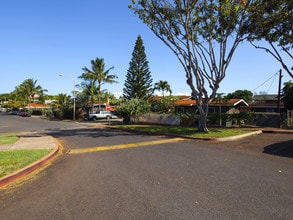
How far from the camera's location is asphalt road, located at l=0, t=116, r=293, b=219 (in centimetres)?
446

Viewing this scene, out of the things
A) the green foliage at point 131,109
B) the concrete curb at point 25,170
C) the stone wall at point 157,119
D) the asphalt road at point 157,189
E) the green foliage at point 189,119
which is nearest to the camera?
the asphalt road at point 157,189

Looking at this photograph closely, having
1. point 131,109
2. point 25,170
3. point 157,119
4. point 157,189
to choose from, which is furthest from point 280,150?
point 131,109

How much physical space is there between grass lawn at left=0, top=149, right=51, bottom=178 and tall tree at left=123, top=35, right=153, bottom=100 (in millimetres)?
40628

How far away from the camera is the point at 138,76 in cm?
5031

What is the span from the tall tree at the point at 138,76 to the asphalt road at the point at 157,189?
135 feet

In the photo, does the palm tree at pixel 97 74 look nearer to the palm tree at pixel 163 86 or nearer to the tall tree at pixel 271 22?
the palm tree at pixel 163 86

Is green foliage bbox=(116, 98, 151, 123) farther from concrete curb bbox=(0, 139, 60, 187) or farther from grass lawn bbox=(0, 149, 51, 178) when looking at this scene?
concrete curb bbox=(0, 139, 60, 187)

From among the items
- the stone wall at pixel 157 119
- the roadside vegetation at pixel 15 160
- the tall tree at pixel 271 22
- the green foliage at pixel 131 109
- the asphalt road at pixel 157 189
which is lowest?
the asphalt road at pixel 157 189

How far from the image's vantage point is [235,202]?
15.8 ft

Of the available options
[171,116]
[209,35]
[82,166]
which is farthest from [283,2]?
[82,166]

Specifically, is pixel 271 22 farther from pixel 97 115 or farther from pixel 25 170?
pixel 97 115

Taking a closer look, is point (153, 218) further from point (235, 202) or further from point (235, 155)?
point (235, 155)

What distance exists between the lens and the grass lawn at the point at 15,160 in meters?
7.27

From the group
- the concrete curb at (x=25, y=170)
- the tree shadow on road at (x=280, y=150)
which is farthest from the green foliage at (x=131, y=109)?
the concrete curb at (x=25, y=170)
